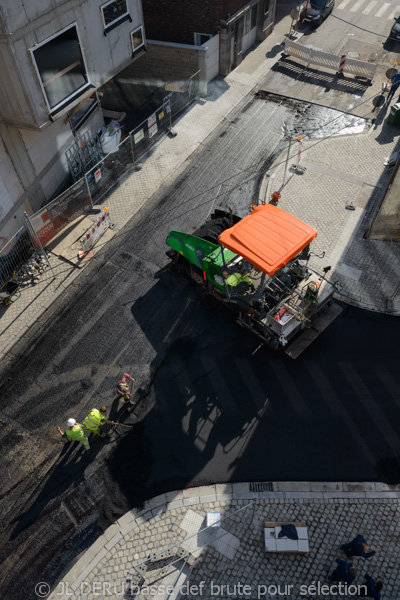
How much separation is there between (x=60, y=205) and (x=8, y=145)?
2.57 meters

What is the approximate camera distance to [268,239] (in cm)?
1201

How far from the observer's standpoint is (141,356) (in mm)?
13078

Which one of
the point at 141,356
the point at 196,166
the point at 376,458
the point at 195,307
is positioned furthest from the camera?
the point at 196,166

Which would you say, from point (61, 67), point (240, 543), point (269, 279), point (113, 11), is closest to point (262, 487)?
point (240, 543)

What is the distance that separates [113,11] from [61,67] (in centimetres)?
382

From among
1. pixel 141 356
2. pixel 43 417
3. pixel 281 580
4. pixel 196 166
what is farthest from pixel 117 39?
pixel 281 580

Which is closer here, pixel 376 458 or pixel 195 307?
pixel 376 458

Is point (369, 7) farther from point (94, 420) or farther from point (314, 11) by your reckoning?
point (94, 420)

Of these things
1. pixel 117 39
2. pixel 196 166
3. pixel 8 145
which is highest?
pixel 117 39

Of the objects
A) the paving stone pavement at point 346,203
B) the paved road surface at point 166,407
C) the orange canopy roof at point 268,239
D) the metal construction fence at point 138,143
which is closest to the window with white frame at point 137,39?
the metal construction fence at point 138,143

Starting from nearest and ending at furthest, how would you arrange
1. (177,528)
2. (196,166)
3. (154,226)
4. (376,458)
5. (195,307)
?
(177,528)
(376,458)
(195,307)
(154,226)
(196,166)

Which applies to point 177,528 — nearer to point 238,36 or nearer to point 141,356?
point 141,356

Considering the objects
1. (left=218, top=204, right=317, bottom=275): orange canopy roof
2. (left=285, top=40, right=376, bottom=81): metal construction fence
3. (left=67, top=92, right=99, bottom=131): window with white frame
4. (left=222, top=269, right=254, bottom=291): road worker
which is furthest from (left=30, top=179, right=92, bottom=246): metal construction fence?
(left=285, top=40, right=376, bottom=81): metal construction fence

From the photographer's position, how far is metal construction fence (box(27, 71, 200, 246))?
15.5 meters
